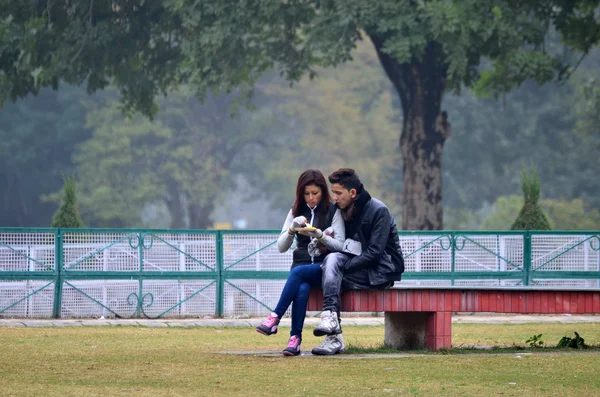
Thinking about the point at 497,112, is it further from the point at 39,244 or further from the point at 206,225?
the point at 39,244

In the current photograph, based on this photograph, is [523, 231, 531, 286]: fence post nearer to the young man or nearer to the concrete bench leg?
the concrete bench leg

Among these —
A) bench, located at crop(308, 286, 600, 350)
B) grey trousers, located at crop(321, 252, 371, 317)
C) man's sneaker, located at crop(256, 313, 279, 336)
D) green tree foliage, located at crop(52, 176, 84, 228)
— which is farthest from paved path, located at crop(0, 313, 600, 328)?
man's sneaker, located at crop(256, 313, 279, 336)

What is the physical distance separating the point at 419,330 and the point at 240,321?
20.2 ft

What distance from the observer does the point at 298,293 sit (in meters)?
9.90

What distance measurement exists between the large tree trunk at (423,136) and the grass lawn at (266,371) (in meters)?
15.6

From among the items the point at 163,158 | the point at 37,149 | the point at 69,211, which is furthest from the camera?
the point at 163,158

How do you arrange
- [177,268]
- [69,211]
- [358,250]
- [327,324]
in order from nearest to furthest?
[327,324] < [358,250] < [177,268] < [69,211]

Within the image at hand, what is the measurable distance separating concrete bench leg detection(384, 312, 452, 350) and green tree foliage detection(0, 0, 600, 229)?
14579 millimetres

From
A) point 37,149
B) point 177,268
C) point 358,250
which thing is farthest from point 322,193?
point 37,149

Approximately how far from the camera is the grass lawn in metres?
7.71

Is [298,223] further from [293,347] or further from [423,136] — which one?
[423,136]

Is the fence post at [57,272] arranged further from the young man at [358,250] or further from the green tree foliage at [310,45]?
the green tree foliage at [310,45]

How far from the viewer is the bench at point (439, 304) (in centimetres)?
1015

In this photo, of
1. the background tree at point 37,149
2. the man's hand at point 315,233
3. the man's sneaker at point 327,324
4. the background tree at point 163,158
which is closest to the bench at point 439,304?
the man's sneaker at point 327,324
